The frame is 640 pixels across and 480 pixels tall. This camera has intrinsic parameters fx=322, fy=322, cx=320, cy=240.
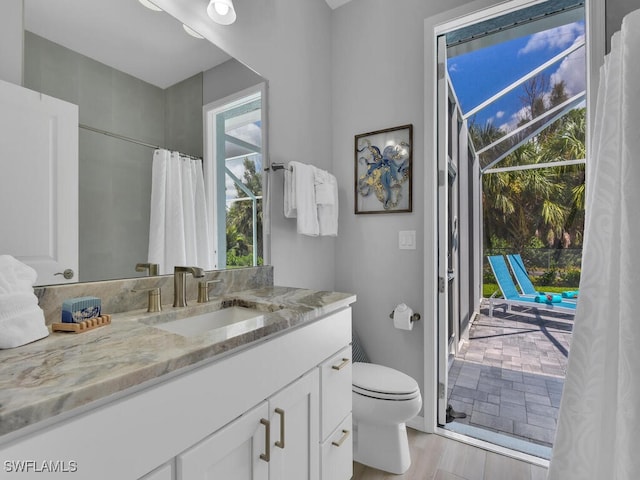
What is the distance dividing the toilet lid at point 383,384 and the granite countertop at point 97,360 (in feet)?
2.51

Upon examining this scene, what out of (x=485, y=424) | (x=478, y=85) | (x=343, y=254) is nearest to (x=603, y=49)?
(x=478, y=85)

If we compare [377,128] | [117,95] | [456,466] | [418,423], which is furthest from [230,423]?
[377,128]

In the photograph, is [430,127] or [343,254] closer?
[430,127]

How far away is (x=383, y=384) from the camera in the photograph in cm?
157

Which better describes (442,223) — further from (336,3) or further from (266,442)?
(336,3)

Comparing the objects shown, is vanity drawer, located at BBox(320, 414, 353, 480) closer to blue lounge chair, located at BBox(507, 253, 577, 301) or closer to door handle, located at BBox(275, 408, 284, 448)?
door handle, located at BBox(275, 408, 284, 448)

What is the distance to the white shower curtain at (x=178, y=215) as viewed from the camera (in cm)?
116

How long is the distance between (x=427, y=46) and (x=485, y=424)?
226cm

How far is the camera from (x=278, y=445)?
875 millimetres

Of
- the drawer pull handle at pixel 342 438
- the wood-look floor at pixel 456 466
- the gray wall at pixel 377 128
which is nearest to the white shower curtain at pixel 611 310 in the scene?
the wood-look floor at pixel 456 466

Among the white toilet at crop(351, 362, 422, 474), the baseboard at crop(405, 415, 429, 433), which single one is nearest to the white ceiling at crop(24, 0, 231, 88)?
the white toilet at crop(351, 362, 422, 474)

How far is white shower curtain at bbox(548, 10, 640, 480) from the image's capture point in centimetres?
88

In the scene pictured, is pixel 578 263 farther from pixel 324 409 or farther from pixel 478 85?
pixel 324 409

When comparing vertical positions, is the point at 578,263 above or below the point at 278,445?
above
